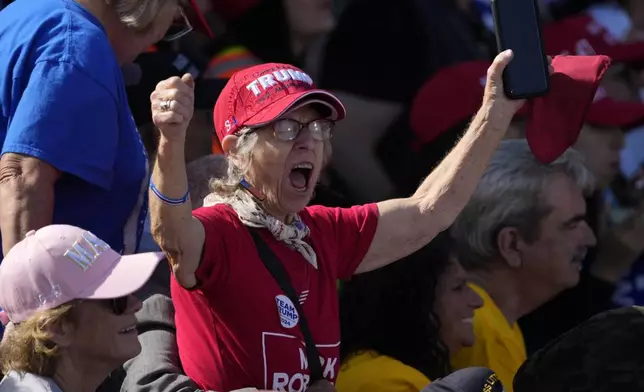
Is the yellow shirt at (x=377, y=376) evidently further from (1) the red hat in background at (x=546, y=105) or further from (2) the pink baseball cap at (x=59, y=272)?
(2) the pink baseball cap at (x=59, y=272)

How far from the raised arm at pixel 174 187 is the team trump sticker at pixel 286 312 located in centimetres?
21

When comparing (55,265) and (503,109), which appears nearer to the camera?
(55,265)

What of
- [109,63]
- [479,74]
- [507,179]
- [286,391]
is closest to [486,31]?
[479,74]

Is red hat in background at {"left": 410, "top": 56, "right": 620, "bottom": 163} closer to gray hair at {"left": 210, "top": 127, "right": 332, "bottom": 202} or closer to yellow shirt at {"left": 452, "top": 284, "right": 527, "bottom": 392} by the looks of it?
gray hair at {"left": 210, "top": 127, "right": 332, "bottom": 202}

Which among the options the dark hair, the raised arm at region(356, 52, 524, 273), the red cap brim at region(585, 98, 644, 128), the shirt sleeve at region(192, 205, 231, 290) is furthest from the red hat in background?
the shirt sleeve at region(192, 205, 231, 290)

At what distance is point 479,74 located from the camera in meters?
5.19

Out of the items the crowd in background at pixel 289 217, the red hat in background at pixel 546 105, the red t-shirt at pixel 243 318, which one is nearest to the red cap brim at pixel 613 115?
the red hat in background at pixel 546 105

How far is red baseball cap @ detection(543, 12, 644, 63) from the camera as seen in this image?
551 centimetres

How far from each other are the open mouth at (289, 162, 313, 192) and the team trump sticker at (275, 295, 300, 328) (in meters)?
0.26

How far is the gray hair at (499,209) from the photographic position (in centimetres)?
478

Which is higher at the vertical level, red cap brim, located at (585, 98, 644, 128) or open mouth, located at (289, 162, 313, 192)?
open mouth, located at (289, 162, 313, 192)

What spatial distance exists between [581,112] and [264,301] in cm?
99

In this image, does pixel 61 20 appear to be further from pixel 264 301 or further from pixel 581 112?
pixel 581 112

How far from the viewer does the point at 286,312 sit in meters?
3.29
